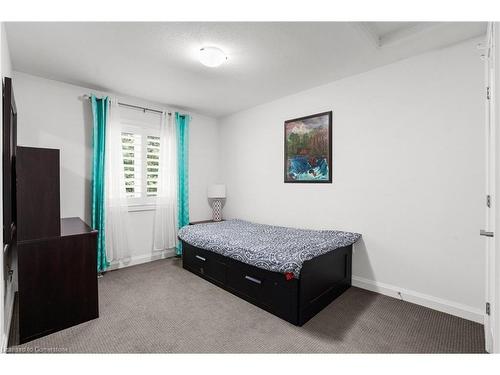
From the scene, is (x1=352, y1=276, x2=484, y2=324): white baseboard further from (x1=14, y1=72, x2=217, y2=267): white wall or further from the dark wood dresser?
(x1=14, y1=72, x2=217, y2=267): white wall

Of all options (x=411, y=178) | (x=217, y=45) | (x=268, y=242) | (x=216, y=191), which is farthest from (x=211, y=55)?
(x=216, y=191)

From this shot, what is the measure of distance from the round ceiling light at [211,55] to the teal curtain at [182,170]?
1.83 metres

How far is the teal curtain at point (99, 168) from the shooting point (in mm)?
3234

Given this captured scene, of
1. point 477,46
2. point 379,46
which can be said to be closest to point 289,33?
point 379,46

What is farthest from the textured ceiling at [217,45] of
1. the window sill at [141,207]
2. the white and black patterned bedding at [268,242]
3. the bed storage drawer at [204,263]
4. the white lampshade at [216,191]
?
the bed storage drawer at [204,263]

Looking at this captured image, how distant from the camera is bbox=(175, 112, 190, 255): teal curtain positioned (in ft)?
13.2

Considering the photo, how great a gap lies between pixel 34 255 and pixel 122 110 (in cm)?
229

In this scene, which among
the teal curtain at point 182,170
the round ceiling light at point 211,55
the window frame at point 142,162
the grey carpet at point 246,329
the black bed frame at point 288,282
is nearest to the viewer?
the grey carpet at point 246,329

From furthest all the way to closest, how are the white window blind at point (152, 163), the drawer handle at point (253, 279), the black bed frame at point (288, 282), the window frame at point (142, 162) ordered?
the white window blind at point (152, 163) < the window frame at point (142, 162) < the drawer handle at point (253, 279) < the black bed frame at point (288, 282)

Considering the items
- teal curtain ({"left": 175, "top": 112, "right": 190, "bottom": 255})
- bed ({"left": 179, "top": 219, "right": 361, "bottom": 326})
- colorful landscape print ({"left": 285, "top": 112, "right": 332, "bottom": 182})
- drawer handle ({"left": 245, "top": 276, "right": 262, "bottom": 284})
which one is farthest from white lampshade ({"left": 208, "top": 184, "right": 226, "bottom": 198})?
drawer handle ({"left": 245, "top": 276, "right": 262, "bottom": 284})

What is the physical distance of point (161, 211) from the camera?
390 cm

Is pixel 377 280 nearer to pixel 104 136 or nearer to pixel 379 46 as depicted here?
pixel 379 46

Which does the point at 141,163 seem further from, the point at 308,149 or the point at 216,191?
the point at 308,149

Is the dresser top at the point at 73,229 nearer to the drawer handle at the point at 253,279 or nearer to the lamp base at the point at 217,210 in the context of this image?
the drawer handle at the point at 253,279
